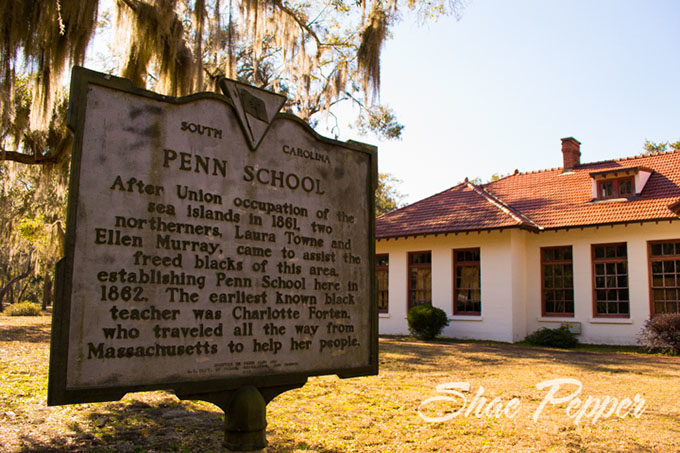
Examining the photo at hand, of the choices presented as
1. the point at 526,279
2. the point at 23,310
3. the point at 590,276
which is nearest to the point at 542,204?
the point at 526,279

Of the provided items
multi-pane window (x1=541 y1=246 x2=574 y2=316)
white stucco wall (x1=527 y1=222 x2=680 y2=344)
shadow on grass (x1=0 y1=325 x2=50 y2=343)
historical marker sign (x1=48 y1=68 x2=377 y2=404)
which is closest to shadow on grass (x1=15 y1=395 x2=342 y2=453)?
historical marker sign (x1=48 y1=68 x2=377 y2=404)

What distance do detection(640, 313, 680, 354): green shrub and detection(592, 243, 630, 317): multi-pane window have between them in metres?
1.73

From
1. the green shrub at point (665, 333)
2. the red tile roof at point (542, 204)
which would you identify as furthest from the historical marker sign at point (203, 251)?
the red tile roof at point (542, 204)

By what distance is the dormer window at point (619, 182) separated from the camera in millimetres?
16656

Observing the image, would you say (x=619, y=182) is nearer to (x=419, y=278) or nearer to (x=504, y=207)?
(x=504, y=207)

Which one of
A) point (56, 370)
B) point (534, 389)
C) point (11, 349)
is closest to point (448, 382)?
point (534, 389)

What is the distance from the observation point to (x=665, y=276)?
48.6 feet

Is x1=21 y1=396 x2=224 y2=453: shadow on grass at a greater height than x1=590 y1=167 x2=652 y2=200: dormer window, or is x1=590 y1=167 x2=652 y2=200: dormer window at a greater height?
x1=590 y1=167 x2=652 y2=200: dormer window

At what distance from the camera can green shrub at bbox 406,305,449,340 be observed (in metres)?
16.8

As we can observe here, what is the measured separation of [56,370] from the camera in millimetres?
2383

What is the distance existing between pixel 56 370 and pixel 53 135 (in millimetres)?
10009

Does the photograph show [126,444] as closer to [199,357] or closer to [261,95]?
[199,357]

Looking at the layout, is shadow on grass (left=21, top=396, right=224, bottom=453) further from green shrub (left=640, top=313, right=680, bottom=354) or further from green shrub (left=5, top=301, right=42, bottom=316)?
green shrub (left=5, top=301, right=42, bottom=316)

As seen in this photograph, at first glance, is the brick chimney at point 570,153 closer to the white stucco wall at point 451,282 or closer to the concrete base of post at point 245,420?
the white stucco wall at point 451,282
